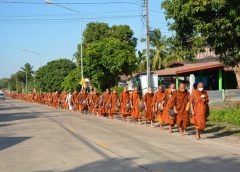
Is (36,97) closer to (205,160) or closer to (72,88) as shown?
(72,88)

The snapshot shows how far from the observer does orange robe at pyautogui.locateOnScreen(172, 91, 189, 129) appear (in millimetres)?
15578

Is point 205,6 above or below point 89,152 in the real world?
above

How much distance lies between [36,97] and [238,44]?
5551 cm

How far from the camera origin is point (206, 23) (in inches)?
593

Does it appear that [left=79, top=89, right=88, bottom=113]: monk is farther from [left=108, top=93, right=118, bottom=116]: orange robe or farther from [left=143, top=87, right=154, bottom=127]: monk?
[left=143, top=87, right=154, bottom=127]: monk

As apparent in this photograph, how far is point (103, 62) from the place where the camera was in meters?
41.4

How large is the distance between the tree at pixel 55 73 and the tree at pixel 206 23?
2265 inches

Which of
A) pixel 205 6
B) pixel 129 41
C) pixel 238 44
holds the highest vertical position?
pixel 129 41

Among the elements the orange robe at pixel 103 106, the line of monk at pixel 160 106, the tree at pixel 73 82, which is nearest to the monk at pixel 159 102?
the line of monk at pixel 160 106

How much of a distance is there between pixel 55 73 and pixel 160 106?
59.0m

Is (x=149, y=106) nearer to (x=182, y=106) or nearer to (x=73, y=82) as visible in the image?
(x=182, y=106)

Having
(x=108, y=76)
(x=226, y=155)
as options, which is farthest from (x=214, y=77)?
(x=226, y=155)

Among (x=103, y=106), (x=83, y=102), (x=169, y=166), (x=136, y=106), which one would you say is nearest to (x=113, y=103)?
(x=103, y=106)

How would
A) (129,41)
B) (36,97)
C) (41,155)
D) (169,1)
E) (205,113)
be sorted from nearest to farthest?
1. (41,155)
2. (205,113)
3. (169,1)
4. (129,41)
5. (36,97)
